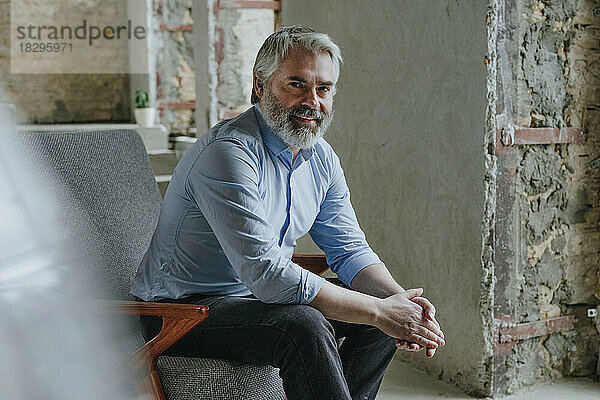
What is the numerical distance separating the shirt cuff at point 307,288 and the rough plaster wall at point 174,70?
4256 millimetres

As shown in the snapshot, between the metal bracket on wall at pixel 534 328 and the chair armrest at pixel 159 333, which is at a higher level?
the chair armrest at pixel 159 333

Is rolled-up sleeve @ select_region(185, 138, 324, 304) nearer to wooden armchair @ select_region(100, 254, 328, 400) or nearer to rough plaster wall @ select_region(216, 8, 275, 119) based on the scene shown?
wooden armchair @ select_region(100, 254, 328, 400)

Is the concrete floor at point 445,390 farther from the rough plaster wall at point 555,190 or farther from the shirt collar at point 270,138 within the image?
the shirt collar at point 270,138

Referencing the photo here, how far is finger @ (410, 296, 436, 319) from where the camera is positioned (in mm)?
1730

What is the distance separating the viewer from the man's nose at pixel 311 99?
71.6 inches

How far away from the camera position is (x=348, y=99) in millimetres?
3037

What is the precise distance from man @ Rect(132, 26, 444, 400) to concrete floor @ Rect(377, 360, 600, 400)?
711 mm

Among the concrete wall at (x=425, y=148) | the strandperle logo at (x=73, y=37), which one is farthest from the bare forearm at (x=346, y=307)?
the strandperle logo at (x=73, y=37)

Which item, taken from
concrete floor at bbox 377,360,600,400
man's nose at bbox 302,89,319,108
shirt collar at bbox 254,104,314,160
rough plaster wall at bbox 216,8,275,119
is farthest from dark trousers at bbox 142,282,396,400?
rough plaster wall at bbox 216,8,275,119

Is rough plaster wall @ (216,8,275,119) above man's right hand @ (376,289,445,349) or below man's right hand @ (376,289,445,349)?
above

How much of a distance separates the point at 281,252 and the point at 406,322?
1.14 feet

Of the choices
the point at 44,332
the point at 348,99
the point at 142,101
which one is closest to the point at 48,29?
the point at 142,101

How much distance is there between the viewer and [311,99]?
1826mm

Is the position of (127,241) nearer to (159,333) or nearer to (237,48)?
(159,333)
